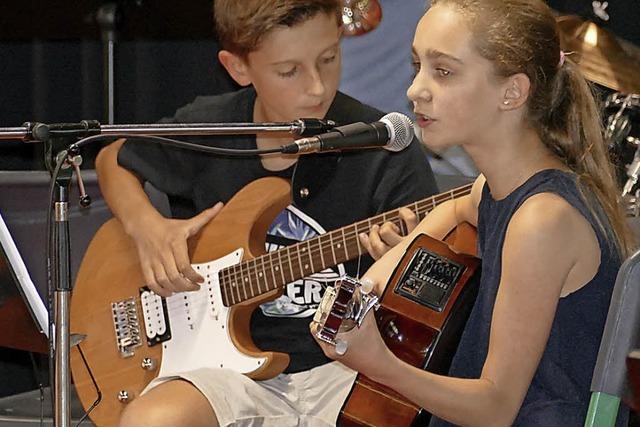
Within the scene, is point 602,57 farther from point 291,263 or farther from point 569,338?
point 569,338

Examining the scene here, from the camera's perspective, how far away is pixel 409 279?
6.67ft

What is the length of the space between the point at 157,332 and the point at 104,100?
129 cm

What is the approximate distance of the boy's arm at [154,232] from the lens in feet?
8.21

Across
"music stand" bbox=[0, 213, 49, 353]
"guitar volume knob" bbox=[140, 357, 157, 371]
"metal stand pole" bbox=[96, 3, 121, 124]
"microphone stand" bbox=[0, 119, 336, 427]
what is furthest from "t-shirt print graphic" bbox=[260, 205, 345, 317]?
"metal stand pole" bbox=[96, 3, 121, 124]

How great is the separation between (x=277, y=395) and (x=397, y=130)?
73cm

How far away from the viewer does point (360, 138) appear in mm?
1837

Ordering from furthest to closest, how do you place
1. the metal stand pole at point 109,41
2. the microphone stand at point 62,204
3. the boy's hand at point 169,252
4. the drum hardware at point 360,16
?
the metal stand pole at point 109,41, the drum hardware at point 360,16, the boy's hand at point 169,252, the microphone stand at point 62,204

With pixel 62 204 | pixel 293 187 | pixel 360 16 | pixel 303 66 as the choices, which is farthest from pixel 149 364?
pixel 360 16

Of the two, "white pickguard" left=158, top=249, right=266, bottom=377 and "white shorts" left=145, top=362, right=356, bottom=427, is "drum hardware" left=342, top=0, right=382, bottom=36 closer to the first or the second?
"white pickguard" left=158, top=249, right=266, bottom=377

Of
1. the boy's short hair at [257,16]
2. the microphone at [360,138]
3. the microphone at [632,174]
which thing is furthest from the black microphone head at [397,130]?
the microphone at [632,174]

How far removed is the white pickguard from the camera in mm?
2447

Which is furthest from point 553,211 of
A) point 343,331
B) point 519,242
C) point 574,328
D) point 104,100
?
point 104,100

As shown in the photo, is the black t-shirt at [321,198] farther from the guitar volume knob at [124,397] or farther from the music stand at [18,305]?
the music stand at [18,305]

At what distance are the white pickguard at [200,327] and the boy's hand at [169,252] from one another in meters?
0.02
